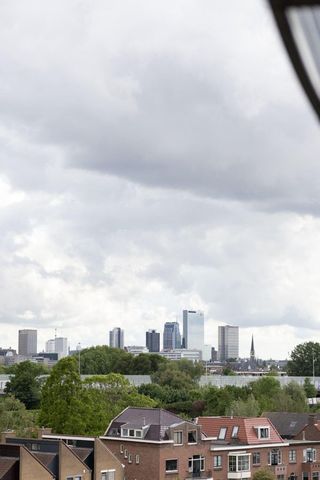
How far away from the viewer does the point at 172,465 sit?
57.3 meters

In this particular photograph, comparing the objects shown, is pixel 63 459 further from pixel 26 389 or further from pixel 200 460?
pixel 26 389

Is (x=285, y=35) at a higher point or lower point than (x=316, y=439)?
higher

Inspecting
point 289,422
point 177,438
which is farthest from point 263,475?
point 289,422

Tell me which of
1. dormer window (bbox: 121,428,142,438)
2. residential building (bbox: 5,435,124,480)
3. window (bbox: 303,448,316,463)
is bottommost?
window (bbox: 303,448,316,463)

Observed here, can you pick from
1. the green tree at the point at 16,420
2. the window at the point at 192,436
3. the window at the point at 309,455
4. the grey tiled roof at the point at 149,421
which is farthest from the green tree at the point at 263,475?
the green tree at the point at 16,420

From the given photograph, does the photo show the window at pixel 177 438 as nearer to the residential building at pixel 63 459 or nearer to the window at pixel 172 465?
the window at pixel 172 465

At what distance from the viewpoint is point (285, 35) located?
10.4 ft

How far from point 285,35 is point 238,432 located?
204ft

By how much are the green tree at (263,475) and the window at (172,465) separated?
6.54 metres

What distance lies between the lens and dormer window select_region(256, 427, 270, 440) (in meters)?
64.0

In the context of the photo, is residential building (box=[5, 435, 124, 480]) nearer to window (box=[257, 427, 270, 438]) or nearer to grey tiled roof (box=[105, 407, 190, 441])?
grey tiled roof (box=[105, 407, 190, 441])

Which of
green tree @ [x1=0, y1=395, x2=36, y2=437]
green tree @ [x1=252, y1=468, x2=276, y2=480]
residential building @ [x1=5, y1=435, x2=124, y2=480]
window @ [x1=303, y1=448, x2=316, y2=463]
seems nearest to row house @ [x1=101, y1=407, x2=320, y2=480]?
green tree @ [x1=252, y1=468, x2=276, y2=480]

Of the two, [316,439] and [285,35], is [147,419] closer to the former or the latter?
[316,439]

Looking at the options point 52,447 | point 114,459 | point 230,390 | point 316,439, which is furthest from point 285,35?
point 230,390
